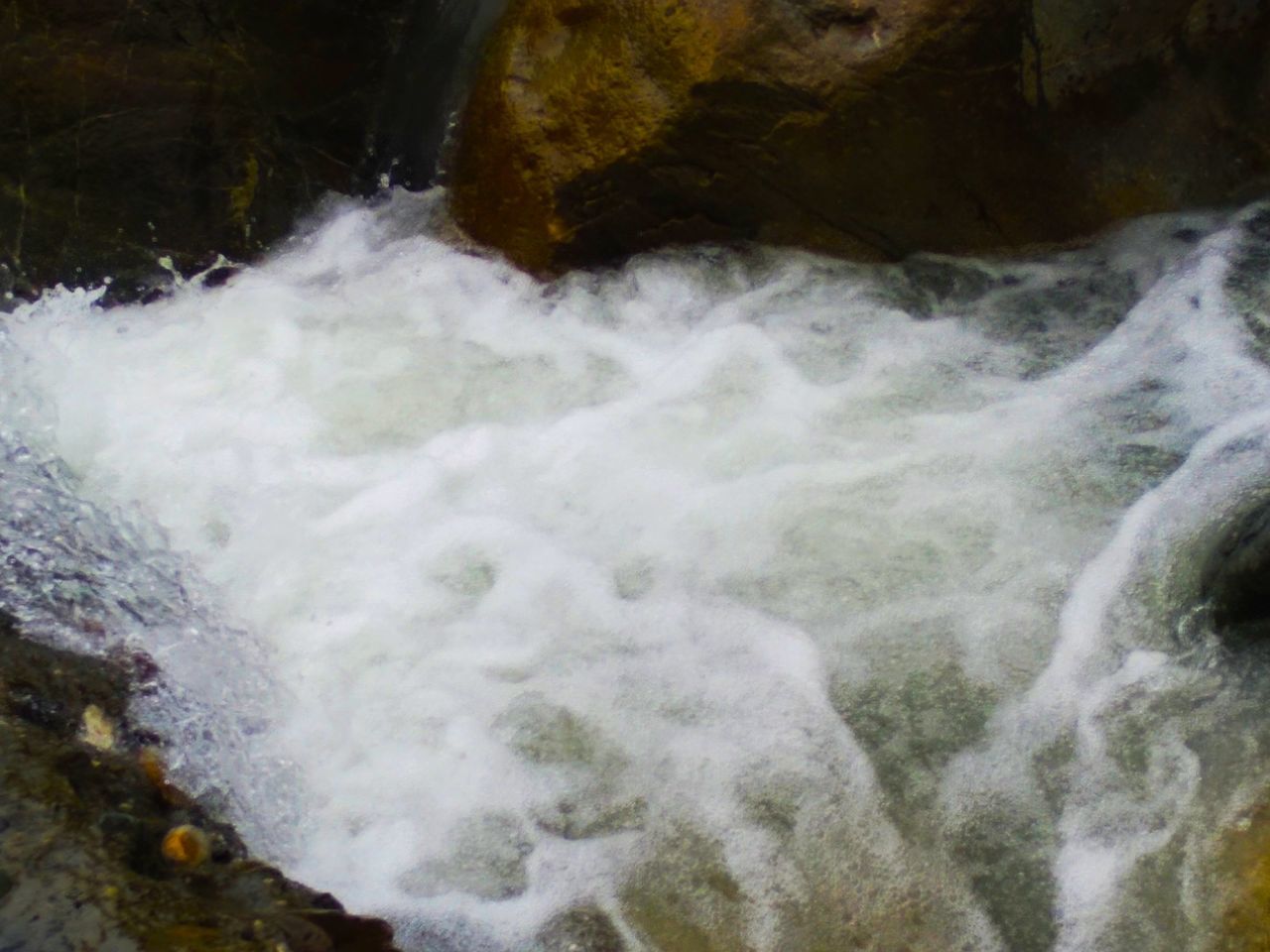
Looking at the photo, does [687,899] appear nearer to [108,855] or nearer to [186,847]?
[186,847]

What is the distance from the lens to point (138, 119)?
13.1ft

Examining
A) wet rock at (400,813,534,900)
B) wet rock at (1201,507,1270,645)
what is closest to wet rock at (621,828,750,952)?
wet rock at (400,813,534,900)

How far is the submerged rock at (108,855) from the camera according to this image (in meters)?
1.87

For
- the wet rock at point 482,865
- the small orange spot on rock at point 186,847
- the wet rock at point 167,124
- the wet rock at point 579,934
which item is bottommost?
the wet rock at point 482,865

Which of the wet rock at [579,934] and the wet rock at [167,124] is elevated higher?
the wet rock at [167,124]

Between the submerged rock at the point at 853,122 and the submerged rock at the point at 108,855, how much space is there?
220 cm

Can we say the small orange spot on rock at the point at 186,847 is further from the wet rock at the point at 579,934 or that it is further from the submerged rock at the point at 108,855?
the wet rock at the point at 579,934

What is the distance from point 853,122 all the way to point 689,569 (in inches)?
61.3

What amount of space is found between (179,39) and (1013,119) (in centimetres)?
256

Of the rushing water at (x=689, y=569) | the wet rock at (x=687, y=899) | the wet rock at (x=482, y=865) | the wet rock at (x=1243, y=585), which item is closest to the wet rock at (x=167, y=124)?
the rushing water at (x=689, y=569)

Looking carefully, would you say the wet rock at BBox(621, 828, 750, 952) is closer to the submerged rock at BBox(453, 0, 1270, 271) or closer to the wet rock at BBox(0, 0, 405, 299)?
the submerged rock at BBox(453, 0, 1270, 271)

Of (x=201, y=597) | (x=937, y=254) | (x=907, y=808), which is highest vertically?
(x=937, y=254)

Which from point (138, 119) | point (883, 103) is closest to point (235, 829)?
point (138, 119)

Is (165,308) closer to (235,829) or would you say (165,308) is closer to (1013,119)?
(235,829)
